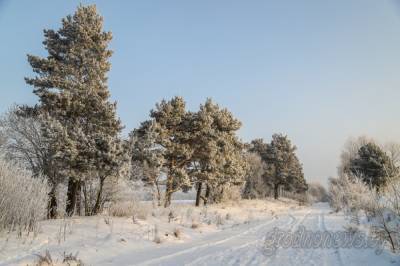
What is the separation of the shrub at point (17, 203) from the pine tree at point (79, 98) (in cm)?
461

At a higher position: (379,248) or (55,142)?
(55,142)

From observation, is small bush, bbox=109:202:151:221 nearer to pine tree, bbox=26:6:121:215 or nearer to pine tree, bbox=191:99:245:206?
pine tree, bbox=26:6:121:215

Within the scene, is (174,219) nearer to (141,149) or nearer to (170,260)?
(141,149)

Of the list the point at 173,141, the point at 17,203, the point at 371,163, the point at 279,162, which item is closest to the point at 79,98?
the point at 17,203

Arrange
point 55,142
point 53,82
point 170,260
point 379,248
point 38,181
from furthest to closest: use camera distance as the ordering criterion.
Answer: point 53,82 < point 55,142 < point 38,181 < point 379,248 < point 170,260

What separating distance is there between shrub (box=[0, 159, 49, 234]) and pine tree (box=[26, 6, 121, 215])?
461 cm

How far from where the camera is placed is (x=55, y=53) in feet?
57.6

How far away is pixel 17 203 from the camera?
9.24m

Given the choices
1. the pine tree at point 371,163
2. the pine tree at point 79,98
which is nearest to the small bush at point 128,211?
the pine tree at point 79,98

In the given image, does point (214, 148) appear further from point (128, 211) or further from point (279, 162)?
point (279, 162)

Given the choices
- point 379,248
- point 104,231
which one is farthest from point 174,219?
point 379,248

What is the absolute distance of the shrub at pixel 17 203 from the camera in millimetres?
9025

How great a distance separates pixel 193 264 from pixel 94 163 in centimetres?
873

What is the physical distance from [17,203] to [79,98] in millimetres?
8397
